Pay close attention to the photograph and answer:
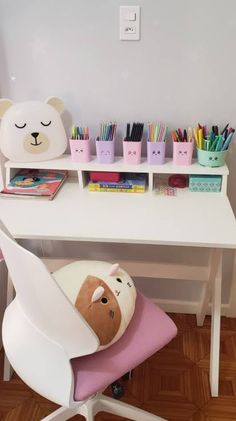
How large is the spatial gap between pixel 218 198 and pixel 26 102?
78cm

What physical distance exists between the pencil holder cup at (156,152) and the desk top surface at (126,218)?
121 millimetres

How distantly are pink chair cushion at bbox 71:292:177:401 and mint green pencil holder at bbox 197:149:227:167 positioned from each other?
1.83 ft

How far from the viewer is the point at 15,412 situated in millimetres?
1444

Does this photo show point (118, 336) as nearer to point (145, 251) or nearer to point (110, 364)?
point (110, 364)

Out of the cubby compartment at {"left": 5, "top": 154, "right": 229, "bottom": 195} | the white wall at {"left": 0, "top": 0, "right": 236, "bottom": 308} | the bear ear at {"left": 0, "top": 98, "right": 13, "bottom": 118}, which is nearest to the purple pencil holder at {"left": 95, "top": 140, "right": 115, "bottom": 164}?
the cubby compartment at {"left": 5, "top": 154, "right": 229, "bottom": 195}

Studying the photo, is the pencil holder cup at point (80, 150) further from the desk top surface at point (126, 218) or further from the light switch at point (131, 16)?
the light switch at point (131, 16)

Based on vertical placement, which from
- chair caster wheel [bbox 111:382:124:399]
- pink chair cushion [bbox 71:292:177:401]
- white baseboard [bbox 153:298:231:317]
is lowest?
chair caster wheel [bbox 111:382:124:399]

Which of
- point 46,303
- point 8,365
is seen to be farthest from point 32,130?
point 8,365

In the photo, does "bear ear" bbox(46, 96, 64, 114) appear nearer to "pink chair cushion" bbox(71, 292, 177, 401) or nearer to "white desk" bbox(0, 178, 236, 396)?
"white desk" bbox(0, 178, 236, 396)

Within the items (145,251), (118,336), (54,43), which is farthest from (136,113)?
(118,336)

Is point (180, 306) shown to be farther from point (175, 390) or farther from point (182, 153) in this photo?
point (182, 153)

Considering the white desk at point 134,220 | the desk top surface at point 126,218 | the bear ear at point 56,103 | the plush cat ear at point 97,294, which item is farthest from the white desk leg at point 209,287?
the bear ear at point 56,103

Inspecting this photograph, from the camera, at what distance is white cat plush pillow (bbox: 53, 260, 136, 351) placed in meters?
1.03

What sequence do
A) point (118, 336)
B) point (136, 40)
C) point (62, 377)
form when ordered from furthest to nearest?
point (136, 40)
point (118, 336)
point (62, 377)
